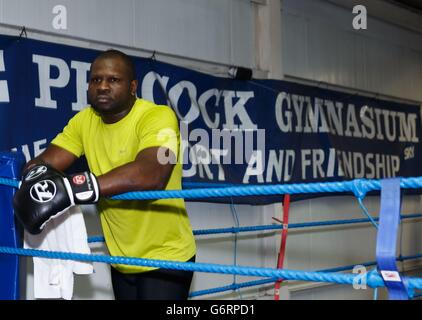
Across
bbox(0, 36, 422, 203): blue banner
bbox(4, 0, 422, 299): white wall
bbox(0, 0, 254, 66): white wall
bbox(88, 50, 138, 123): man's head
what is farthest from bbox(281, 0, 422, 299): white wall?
bbox(88, 50, 138, 123): man's head

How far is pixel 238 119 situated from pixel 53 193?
2.69 m

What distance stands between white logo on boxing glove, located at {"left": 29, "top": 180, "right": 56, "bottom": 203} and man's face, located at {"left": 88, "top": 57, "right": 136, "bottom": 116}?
0.39 metres

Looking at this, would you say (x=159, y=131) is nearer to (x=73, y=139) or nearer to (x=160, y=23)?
(x=73, y=139)

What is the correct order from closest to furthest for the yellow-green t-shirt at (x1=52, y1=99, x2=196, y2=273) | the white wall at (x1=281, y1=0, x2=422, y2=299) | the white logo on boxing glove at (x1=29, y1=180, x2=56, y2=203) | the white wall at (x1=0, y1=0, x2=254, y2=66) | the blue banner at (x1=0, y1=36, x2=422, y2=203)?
the white logo on boxing glove at (x1=29, y1=180, x2=56, y2=203) < the yellow-green t-shirt at (x1=52, y1=99, x2=196, y2=273) < the blue banner at (x1=0, y1=36, x2=422, y2=203) < the white wall at (x1=0, y1=0, x2=254, y2=66) < the white wall at (x1=281, y1=0, x2=422, y2=299)

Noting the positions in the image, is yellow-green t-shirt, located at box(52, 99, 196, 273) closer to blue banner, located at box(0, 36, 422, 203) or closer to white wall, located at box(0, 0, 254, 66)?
blue banner, located at box(0, 36, 422, 203)

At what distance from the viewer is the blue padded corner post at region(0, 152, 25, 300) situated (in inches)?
70.7

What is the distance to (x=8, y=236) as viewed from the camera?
5.93ft

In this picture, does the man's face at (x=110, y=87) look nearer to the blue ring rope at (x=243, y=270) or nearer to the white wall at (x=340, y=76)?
the blue ring rope at (x=243, y=270)

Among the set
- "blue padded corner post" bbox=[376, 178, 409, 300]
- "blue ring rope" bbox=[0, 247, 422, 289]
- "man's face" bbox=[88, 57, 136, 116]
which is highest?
"man's face" bbox=[88, 57, 136, 116]

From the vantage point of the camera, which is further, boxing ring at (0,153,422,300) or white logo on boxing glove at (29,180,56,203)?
white logo on boxing glove at (29,180,56,203)

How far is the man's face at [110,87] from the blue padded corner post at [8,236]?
1.13 feet

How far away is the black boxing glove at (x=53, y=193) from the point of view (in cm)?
148

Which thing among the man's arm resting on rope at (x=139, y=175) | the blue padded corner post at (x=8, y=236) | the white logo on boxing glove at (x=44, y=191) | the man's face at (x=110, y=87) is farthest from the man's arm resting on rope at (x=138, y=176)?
the blue padded corner post at (x=8, y=236)

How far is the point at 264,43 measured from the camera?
4.45 metres
